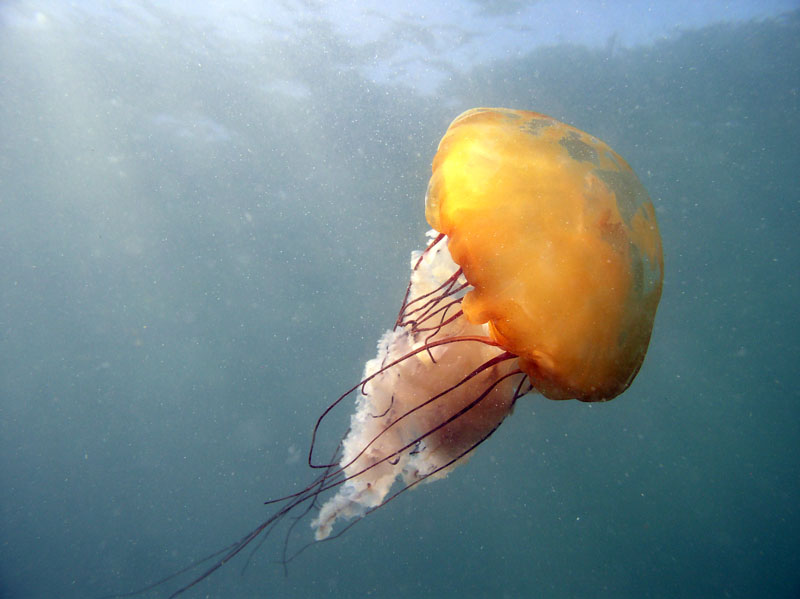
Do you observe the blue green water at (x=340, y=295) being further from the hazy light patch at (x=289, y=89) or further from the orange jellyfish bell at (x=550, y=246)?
the orange jellyfish bell at (x=550, y=246)

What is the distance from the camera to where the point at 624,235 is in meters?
1.69

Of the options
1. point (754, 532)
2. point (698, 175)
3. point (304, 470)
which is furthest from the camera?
point (304, 470)

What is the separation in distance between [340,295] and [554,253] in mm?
27081

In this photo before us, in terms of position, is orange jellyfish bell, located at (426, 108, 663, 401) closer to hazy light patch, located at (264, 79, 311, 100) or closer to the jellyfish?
the jellyfish

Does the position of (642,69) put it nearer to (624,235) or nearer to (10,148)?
(624,235)

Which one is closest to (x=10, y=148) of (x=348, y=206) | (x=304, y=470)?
(x=348, y=206)

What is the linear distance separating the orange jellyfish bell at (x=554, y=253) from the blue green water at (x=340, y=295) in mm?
10229

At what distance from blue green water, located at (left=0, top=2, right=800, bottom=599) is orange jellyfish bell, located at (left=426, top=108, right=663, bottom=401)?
1023 centimetres

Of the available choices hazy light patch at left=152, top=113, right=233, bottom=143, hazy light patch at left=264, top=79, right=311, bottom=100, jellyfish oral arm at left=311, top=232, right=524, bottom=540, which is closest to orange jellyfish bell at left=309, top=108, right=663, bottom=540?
jellyfish oral arm at left=311, top=232, right=524, bottom=540

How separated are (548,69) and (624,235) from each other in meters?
10.9

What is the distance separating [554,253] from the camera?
5.18ft

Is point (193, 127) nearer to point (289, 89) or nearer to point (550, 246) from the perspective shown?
point (289, 89)

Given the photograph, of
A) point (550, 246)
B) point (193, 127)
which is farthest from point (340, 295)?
point (550, 246)

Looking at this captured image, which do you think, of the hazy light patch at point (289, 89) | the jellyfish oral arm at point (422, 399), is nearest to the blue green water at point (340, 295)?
the hazy light patch at point (289, 89)
